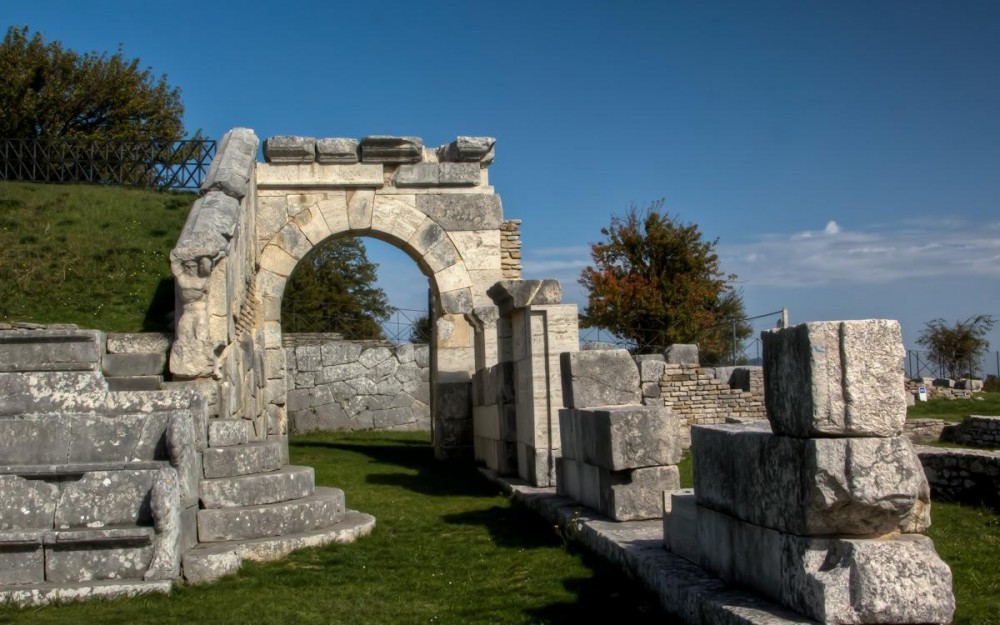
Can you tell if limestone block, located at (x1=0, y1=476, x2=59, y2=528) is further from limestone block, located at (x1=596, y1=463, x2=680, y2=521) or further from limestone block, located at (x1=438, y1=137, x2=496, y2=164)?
limestone block, located at (x1=438, y1=137, x2=496, y2=164)

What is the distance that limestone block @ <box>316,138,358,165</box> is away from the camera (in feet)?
50.7

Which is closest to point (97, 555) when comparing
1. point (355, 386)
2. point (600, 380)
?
point (600, 380)

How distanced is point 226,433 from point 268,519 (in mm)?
762

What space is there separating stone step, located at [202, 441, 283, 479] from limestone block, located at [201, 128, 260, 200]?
414 centimetres

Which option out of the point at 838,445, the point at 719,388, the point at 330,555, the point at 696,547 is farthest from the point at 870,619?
the point at 719,388

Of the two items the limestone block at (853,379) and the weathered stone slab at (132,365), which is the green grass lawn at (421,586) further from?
the weathered stone slab at (132,365)

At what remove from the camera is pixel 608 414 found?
745cm

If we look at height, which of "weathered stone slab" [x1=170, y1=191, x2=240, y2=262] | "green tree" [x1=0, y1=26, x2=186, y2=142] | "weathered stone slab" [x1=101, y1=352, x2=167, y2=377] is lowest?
"weathered stone slab" [x1=101, y1=352, x2=167, y2=377]

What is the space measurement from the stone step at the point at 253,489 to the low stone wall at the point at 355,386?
14.1m

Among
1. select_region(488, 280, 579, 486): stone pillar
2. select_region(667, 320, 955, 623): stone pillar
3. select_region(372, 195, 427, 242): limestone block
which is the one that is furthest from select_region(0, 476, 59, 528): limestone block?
select_region(372, 195, 427, 242): limestone block

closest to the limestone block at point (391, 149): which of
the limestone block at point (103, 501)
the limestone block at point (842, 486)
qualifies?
the limestone block at point (103, 501)

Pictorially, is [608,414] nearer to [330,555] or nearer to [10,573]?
[330,555]

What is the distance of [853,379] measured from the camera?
4051mm

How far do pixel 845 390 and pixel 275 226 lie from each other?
40.2 feet
